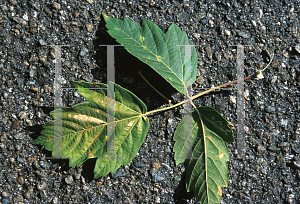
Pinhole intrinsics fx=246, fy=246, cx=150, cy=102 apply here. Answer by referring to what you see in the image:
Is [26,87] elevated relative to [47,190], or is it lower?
elevated

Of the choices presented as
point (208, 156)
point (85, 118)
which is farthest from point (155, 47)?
point (208, 156)

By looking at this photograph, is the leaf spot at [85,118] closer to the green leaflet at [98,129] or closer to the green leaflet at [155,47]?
the green leaflet at [98,129]

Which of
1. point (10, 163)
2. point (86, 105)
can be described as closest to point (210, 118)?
point (86, 105)

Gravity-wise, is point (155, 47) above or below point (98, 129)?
above

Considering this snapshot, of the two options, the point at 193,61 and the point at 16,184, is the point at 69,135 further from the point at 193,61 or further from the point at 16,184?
the point at 193,61

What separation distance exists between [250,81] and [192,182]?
1.91 feet

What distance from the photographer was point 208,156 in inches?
44.1

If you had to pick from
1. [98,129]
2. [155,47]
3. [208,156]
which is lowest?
[208,156]

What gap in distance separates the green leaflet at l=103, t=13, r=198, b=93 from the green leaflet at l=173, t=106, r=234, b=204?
0.19 meters

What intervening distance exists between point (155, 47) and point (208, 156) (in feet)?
1.80

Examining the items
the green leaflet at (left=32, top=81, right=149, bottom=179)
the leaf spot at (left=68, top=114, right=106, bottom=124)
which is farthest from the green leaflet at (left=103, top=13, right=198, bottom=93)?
the leaf spot at (left=68, top=114, right=106, bottom=124)

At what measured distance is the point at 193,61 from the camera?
1168mm

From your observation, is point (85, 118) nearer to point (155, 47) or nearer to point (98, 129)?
point (98, 129)

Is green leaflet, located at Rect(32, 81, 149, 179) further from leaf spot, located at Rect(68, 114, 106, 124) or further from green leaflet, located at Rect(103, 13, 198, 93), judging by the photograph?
green leaflet, located at Rect(103, 13, 198, 93)
